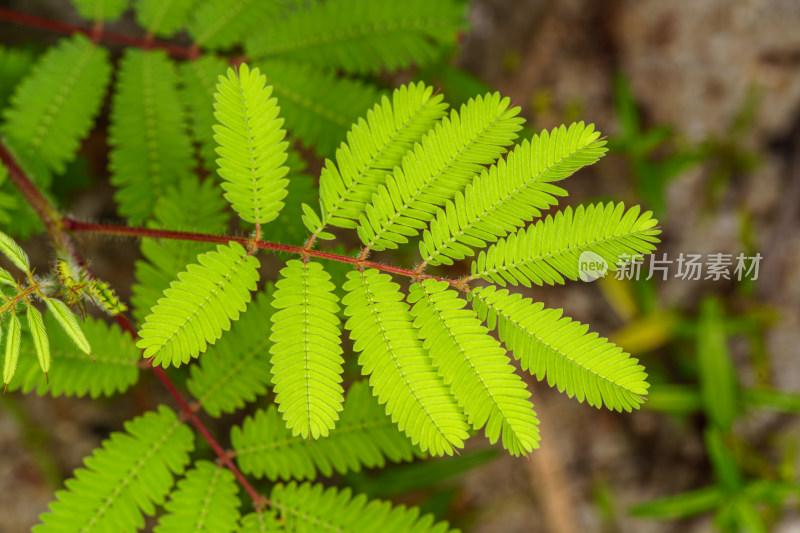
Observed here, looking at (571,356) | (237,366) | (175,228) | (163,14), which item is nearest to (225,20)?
(163,14)

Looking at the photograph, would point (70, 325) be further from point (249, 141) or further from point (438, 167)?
point (438, 167)

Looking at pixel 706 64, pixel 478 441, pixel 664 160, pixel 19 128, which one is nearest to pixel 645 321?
pixel 664 160

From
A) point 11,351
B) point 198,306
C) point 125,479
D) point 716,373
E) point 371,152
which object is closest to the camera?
point 11,351

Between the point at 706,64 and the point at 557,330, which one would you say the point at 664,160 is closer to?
the point at 706,64

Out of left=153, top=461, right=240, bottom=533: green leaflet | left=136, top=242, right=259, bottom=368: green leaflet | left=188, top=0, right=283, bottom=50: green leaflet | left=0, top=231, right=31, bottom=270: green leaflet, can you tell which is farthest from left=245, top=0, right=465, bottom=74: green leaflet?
left=153, top=461, right=240, bottom=533: green leaflet

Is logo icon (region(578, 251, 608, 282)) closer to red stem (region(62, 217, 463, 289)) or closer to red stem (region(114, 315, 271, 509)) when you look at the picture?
red stem (region(62, 217, 463, 289))

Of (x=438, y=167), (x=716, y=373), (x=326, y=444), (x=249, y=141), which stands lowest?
(x=326, y=444)
